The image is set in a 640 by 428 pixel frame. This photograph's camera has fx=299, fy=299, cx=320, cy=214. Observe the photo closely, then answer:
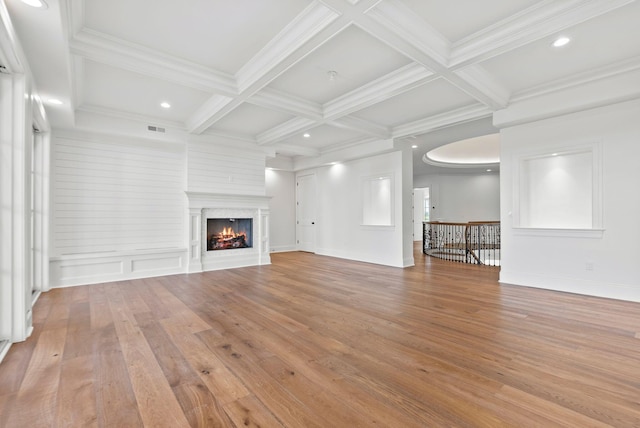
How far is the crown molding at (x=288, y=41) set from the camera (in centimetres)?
265

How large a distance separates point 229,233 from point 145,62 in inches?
161

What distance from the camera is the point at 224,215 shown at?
21.6ft

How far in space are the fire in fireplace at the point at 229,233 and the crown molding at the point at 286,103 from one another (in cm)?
313

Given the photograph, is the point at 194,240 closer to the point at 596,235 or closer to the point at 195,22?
the point at 195,22

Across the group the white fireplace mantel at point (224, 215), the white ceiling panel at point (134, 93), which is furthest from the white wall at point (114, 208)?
the white ceiling panel at point (134, 93)

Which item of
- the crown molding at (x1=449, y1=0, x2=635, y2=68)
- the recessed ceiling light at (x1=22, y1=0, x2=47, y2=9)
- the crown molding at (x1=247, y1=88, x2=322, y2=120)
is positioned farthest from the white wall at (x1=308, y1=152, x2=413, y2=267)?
the recessed ceiling light at (x1=22, y1=0, x2=47, y2=9)

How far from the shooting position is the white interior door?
917cm

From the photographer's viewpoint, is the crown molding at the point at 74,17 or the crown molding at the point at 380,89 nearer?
the crown molding at the point at 74,17

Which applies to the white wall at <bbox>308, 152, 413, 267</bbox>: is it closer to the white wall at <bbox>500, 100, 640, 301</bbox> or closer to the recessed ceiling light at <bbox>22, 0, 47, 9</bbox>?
the white wall at <bbox>500, 100, 640, 301</bbox>

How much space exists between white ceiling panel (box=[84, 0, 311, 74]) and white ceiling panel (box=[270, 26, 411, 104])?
569mm

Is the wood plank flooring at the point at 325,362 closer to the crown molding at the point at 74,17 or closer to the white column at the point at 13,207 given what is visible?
the white column at the point at 13,207

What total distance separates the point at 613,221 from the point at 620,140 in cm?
108

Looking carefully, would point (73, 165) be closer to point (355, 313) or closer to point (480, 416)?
point (355, 313)

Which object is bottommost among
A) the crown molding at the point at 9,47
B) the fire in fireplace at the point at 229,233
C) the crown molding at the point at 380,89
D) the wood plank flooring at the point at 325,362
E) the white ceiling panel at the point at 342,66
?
the wood plank flooring at the point at 325,362
